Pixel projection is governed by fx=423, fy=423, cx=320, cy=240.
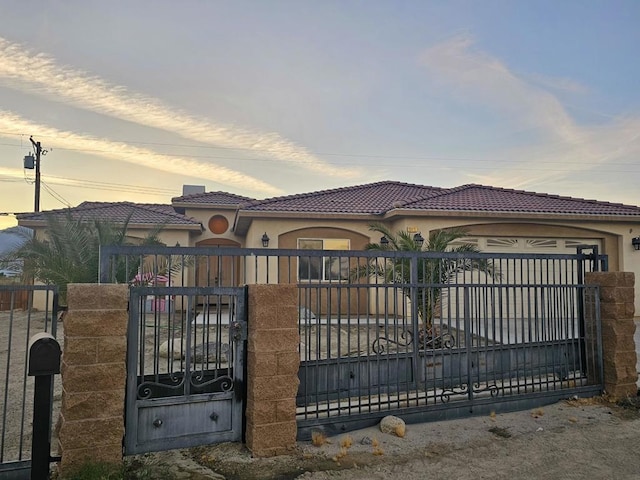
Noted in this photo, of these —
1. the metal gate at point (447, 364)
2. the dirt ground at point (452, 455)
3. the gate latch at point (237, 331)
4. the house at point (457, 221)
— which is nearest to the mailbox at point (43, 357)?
the dirt ground at point (452, 455)

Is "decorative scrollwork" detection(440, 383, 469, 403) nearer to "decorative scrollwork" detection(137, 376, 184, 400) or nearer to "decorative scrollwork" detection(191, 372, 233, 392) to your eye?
"decorative scrollwork" detection(191, 372, 233, 392)

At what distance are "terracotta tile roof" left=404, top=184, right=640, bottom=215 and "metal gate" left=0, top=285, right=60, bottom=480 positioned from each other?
11.0 meters

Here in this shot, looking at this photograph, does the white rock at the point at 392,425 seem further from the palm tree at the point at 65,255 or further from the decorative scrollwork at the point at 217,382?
the palm tree at the point at 65,255

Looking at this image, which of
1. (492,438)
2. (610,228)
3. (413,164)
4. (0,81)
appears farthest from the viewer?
(413,164)

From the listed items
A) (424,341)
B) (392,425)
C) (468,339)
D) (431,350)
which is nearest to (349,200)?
(431,350)

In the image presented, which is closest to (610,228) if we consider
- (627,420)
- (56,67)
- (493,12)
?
(493,12)

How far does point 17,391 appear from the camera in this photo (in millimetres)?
6637

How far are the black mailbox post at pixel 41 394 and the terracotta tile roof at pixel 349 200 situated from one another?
11.5m

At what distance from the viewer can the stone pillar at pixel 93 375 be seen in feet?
11.7

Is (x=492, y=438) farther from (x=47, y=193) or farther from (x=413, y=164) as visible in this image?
(x=47, y=193)

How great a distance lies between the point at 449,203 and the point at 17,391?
41.6ft

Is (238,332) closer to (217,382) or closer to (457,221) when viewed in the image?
(217,382)

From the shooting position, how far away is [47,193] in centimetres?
3055

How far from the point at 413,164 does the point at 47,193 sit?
26054 mm
